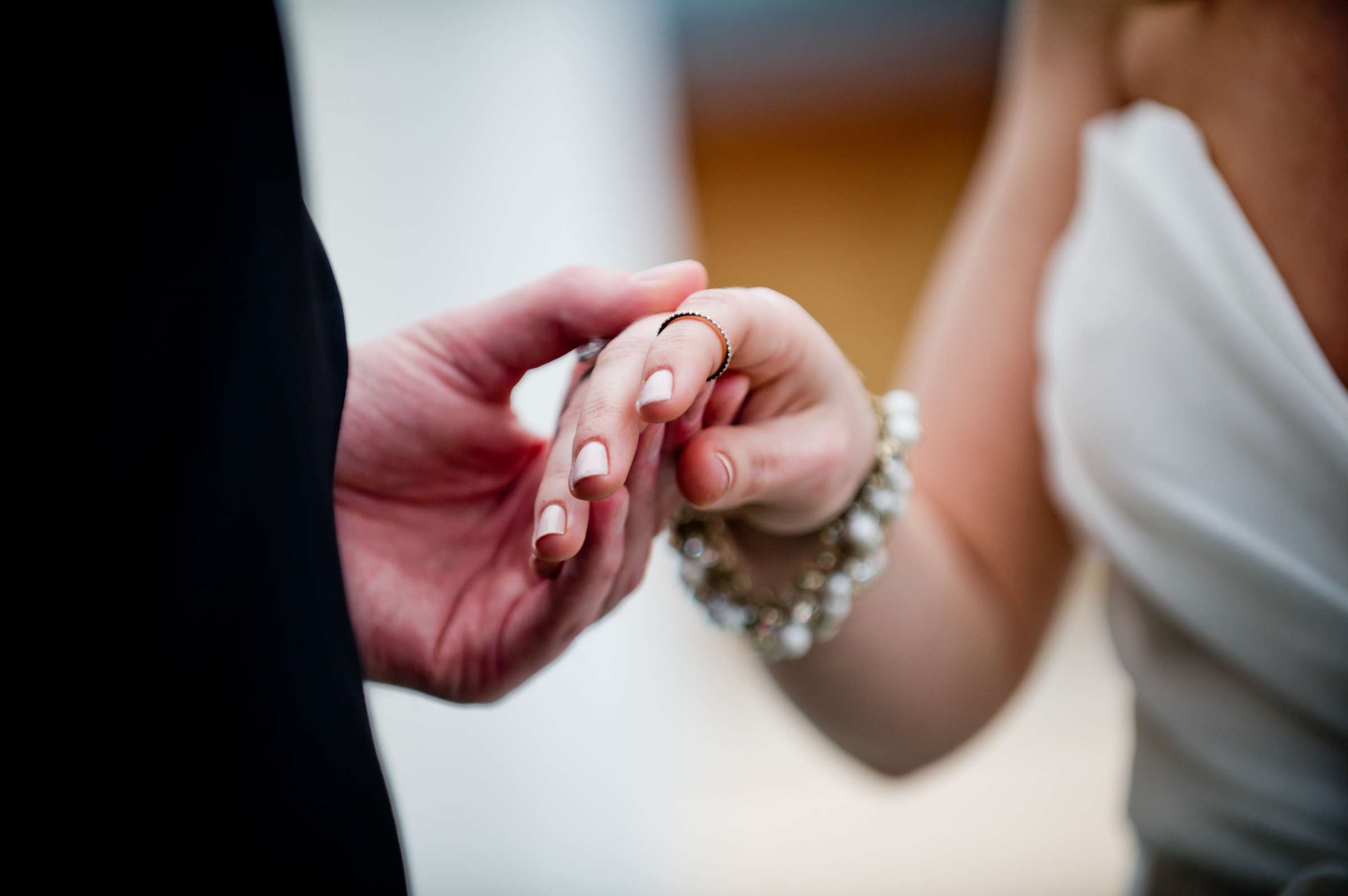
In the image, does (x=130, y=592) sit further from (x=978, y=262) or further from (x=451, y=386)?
(x=978, y=262)

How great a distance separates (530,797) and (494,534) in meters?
1.72

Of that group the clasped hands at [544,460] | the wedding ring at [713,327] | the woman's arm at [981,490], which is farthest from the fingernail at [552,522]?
the woman's arm at [981,490]

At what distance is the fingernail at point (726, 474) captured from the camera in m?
0.51

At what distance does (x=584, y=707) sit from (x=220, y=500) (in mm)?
2007

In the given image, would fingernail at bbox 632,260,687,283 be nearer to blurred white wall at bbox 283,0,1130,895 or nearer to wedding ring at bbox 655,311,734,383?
wedding ring at bbox 655,311,734,383

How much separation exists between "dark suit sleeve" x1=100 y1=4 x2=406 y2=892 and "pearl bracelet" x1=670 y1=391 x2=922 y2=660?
30 centimetres

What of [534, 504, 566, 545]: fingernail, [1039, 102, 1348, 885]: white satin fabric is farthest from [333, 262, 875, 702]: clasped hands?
[1039, 102, 1348, 885]: white satin fabric

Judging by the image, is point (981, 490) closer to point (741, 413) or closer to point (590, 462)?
point (741, 413)

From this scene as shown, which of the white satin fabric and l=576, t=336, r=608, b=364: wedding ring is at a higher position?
l=576, t=336, r=608, b=364: wedding ring

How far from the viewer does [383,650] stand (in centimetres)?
61

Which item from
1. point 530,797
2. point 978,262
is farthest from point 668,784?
point 978,262

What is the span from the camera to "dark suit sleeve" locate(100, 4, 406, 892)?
343mm

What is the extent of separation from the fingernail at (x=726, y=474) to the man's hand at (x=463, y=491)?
0.25 ft

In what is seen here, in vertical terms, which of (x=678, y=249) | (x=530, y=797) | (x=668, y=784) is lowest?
(x=668, y=784)
